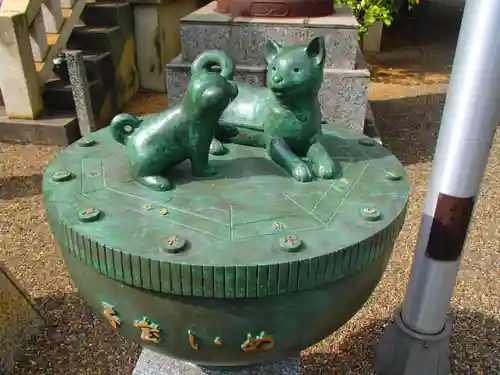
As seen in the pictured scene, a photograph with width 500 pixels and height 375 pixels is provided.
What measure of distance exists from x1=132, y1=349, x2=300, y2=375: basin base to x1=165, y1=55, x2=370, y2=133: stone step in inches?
97.4

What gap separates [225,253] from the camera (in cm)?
122

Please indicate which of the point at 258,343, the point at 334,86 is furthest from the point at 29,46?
the point at 258,343

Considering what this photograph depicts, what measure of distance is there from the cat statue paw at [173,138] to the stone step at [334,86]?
2.49m

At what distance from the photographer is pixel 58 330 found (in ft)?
9.11

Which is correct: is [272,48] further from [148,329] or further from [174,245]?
[148,329]

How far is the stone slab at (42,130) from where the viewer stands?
477 centimetres

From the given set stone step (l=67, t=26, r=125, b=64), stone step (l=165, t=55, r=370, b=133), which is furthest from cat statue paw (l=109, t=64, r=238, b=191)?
stone step (l=67, t=26, r=125, b=64)

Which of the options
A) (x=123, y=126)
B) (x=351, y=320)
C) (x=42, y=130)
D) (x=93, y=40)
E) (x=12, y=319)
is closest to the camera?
(x=123, y=126)

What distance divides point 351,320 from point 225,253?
1.85 m

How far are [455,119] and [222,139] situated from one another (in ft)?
3.00

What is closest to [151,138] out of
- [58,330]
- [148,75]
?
[58,330]

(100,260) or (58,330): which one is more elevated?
(100,260)

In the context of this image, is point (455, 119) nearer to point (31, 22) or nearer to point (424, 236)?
point (424, 236)

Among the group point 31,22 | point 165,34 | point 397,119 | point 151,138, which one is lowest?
point 397,119
